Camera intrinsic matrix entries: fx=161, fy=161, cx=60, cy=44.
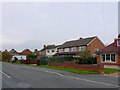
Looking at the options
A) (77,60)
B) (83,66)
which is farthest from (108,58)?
(83,66)

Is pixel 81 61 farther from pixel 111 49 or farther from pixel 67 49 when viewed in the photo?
pixel 67 49

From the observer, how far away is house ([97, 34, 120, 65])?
1121 inches

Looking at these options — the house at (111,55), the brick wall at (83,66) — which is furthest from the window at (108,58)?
the brick wall at (83,66)

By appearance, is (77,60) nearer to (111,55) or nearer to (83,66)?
(83,66)

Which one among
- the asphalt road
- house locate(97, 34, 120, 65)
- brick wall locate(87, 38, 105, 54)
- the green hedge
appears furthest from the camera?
brick wall locate(87, 38, 105, 54)

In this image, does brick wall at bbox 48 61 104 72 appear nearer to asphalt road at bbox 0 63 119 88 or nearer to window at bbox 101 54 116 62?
asphalt road at bbox 0 63 119 88

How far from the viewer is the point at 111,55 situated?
97.9 feet

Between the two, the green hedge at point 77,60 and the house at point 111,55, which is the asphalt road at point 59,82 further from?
the house at point 111,55

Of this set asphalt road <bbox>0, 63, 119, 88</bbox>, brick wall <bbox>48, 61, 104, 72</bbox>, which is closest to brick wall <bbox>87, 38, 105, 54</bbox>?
brick wall <bbox>48, 61, 104, 72</bbox>

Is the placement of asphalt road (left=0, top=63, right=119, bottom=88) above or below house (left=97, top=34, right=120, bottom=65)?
below

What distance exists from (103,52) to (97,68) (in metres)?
12.3

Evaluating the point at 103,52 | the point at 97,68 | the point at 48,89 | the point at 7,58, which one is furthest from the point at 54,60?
the point at 7,58

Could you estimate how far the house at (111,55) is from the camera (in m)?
28.5

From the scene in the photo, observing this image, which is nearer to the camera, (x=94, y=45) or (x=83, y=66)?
(x=83, y=66)
